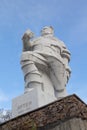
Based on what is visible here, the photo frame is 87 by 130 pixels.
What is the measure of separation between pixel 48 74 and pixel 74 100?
200 centimetres

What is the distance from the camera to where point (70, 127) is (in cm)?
364

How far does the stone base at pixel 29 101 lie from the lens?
15.7ft

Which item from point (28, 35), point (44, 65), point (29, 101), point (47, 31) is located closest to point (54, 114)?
point (29, 101)

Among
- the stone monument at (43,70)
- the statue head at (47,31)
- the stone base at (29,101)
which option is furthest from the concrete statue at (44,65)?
the statue head at (47,31)

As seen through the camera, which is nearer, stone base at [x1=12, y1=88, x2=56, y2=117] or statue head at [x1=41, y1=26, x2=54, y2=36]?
stone base at [x1=12, y1=88, x2=56, y2=117]

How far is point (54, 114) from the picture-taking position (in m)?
3.85

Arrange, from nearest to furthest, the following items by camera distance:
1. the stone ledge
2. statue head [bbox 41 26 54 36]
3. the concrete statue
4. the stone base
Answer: the stone ledge, the stone base, the concrete statue, statue head [bbox 41 26 54 36]

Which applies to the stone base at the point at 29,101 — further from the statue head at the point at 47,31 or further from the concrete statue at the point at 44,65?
the statue head at the point at 47,31

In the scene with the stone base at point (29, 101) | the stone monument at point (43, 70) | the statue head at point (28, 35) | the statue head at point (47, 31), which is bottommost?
the stone base at point (29, 101)

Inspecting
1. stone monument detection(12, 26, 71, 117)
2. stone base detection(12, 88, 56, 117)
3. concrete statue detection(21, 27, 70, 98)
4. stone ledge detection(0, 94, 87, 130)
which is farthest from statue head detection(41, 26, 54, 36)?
stone ledge detection(0, 94, 87, 130)

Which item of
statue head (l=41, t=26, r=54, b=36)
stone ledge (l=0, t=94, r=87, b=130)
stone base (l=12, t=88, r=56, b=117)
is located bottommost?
stone ledge (l=0, t=94, r=87, b=130)

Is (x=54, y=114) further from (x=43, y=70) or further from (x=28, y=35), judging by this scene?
(x=28, y=35)

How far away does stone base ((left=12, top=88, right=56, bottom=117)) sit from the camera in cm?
479

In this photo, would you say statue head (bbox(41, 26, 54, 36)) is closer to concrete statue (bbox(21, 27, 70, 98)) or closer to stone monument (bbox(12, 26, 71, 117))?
stone monument (bbox(12, 26, 71, 117))
